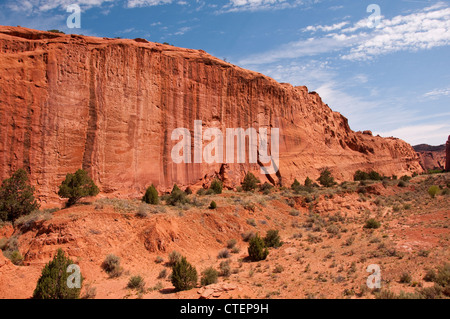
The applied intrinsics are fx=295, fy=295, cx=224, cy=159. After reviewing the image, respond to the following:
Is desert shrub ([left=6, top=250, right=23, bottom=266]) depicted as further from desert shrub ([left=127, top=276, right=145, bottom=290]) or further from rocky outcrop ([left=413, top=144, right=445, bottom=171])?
rocky outcrop ([left=413, top=144, right=445, bottom=171])

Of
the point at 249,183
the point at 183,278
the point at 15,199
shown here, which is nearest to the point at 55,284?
the point at 183,278

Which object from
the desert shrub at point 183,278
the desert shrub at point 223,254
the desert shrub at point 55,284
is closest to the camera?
the desert shrub at point 55,284

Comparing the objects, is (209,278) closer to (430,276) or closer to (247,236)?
(430,276)

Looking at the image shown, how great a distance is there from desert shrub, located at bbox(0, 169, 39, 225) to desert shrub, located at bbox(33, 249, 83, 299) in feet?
31.7

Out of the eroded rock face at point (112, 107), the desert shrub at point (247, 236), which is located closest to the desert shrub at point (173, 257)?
the desert shrub at point (247, 236)

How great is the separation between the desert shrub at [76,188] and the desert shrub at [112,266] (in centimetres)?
696

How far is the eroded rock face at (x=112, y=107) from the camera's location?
22766 millimetres

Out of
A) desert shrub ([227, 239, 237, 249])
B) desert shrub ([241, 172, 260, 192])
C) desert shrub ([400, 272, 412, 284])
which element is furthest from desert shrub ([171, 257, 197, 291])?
desert shrub ([241, 172, 260, 192])

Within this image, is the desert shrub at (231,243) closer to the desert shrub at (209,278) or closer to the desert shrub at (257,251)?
the desert shrub at (257,251)

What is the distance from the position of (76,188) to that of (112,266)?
25.2 ft

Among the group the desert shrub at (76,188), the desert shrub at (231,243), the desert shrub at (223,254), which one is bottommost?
the desert shrub at (223,254)

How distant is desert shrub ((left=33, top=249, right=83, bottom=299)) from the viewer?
9.84 meters

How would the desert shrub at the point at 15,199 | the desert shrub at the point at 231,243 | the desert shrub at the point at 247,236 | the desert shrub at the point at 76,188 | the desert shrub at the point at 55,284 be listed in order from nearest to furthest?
the desert shrub at the point at 55,284 < the desert shrub at the point at 15,199 < the desert shrub at the point at 231,243 < the desert shrub at the point at 76,188 < the desert shrub at the point at 247,236
